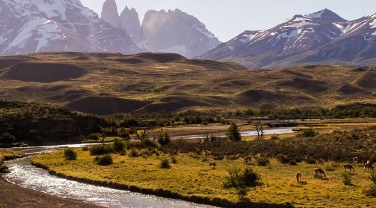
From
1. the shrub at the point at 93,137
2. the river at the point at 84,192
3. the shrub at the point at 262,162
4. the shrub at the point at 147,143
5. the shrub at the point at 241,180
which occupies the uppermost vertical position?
the shrub at the point at 93,137

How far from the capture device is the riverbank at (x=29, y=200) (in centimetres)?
4078

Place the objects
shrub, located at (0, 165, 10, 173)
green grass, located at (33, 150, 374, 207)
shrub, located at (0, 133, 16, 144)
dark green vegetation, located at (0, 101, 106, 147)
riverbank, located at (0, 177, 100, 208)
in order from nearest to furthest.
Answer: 1. green grass, located at (33, 150, 374, 207)
2. riverbank, located at (0, 177, 100, 208)
3. shrub, located at (0, 165, 10, 173)
4. shrub, located at (0, 133, 16, 144)
5. dark green vegetation, located at (0, 101, 106, 147)

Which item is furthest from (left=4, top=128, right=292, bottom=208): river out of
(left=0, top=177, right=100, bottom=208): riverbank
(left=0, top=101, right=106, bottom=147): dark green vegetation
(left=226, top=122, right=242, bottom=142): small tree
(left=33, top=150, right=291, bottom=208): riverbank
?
(left=0, top=101, right=106, bottom=147): dark green vegetation

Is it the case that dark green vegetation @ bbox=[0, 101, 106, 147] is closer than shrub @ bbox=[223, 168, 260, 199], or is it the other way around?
shrub @ bbox=[223, 168, 260, 199]

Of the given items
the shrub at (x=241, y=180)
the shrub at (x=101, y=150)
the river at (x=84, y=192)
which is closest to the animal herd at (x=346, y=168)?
the shrub at (x=241, y=180)

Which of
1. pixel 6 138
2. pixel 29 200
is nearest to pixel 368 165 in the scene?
pixel 29 200

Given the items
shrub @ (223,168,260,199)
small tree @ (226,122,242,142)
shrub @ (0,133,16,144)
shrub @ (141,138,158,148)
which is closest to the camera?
shrub @ (223,168,260,199)

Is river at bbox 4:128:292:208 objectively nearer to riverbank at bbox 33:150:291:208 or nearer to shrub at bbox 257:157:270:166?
riverbank at bbox 33:150:291:208

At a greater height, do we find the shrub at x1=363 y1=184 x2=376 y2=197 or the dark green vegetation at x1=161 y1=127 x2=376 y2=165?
the dark green vegetation at x1=161 y1=127 x2=376 y2=165

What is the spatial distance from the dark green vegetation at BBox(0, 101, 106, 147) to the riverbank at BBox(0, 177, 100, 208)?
54.9 metres

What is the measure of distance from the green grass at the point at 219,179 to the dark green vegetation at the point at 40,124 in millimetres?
38986

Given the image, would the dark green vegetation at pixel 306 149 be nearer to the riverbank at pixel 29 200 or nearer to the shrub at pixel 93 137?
the riverbank at pixel 29 200

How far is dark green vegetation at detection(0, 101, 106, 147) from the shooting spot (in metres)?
104

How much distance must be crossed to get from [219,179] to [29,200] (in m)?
19.0
